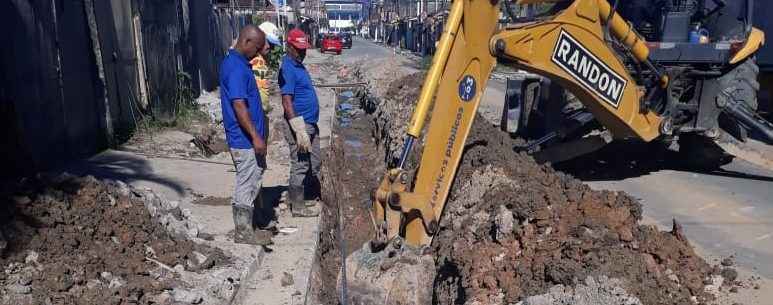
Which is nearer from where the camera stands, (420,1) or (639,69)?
(639,69)

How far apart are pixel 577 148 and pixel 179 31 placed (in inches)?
372

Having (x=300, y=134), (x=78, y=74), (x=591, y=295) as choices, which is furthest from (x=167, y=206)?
(x=78, y=74)

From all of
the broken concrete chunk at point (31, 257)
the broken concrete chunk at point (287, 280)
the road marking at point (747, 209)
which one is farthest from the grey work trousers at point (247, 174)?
the road marking at point (747, 209)

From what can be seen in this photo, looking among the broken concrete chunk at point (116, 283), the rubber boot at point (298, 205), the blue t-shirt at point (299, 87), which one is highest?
the blue t-shirt at point (299, 87)

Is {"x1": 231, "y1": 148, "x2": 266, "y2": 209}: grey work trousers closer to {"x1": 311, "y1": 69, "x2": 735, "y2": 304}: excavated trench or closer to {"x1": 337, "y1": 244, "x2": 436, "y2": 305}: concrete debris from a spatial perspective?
{"x1": 311, "y1": 69, "x2": 735, "y2": 304}: excavated trench

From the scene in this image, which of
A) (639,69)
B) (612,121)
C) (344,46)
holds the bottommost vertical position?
(344,46)

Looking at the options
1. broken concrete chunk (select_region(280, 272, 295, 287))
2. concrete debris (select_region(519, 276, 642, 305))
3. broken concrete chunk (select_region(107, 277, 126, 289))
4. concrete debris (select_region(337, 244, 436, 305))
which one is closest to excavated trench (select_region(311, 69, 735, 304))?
concrete debris (select_region(519, 276, 642, 305))

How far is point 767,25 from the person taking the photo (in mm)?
13344

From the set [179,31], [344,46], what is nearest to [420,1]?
[344,46]

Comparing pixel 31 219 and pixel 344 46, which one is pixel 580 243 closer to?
pixel 31 219

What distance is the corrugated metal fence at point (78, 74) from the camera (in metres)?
6.79

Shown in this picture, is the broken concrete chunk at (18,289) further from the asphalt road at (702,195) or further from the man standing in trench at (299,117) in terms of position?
the asphalt road at (702,195)

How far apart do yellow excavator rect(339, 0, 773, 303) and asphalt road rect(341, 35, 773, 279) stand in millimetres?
602

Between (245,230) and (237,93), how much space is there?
1.21 metres
